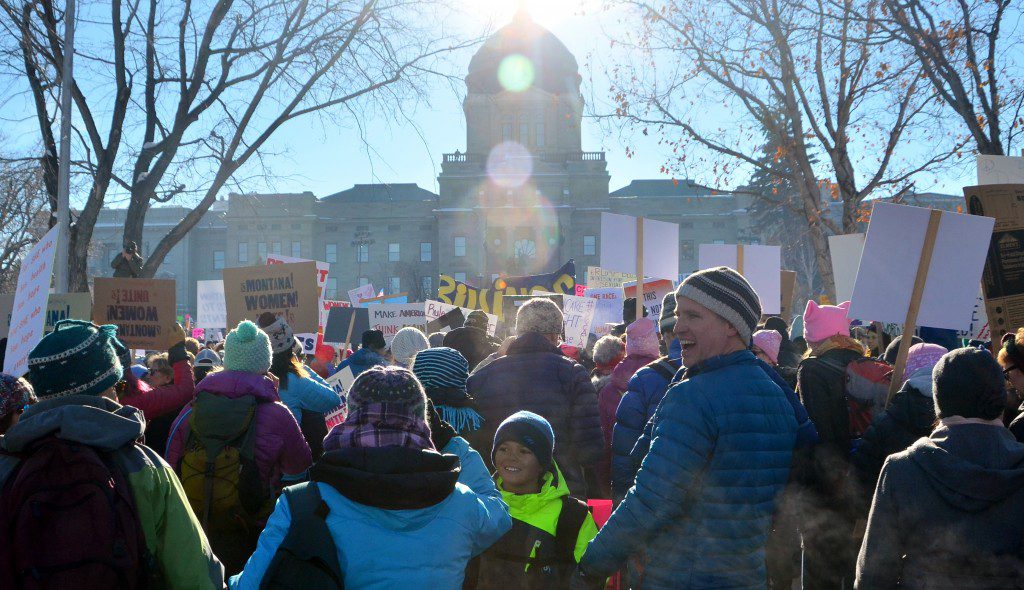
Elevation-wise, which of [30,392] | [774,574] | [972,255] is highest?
[972,255]

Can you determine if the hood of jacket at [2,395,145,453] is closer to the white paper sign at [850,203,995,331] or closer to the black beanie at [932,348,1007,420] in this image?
the black beanie at [932,348,1007,420]

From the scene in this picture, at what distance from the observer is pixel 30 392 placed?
3082 millimetres

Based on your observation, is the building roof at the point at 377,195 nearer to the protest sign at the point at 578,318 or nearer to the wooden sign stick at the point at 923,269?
the protest sign at the point at 578,318

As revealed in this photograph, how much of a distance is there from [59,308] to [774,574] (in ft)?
20.0

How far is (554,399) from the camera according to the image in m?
4.27

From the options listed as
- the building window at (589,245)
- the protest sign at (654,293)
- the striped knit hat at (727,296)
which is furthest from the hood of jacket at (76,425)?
the building window at (589,245)

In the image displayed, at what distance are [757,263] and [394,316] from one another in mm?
5888

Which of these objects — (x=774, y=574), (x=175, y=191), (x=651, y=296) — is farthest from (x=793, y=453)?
(x=175, y=191)

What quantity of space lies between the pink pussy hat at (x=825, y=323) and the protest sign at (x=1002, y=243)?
1.21 metres

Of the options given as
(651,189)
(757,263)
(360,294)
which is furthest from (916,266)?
(651,189)

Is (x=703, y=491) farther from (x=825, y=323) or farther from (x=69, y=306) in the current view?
(x=69, y=306)

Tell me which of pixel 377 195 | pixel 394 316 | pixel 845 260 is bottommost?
pixel 394 316

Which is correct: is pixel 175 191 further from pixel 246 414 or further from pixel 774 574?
pixel 774 574

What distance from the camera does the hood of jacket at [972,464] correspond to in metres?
2.59
